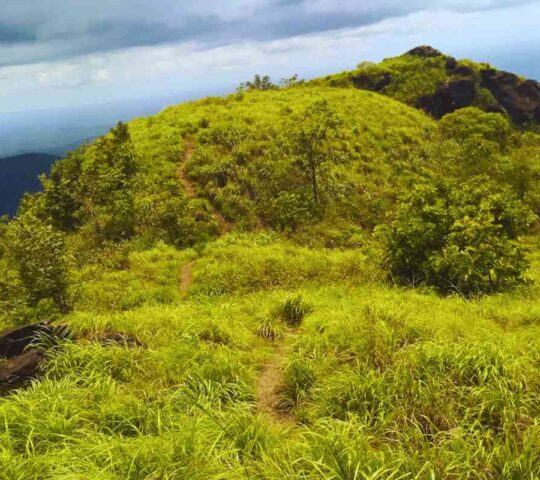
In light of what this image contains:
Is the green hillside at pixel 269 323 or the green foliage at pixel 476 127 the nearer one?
the green hillside at pixel 269 323

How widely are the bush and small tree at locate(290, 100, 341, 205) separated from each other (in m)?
14.3

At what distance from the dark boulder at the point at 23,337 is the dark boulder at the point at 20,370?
0.98ft

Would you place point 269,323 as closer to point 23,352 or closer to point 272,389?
point 272,389

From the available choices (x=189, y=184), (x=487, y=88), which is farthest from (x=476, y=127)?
(x=189, y=184)

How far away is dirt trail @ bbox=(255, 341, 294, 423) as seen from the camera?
721 centimetres

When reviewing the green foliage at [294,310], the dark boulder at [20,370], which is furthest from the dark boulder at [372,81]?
the dark boulder at [20,370]

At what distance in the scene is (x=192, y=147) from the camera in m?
35.4

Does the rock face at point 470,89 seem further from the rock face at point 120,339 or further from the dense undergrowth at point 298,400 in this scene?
the rock face at point 120,339

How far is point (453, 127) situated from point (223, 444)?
151 feet

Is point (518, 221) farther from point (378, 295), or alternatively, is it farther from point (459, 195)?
point (378, 295)

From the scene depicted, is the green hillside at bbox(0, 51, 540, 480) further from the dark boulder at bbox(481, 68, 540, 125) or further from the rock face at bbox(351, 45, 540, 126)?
the dark boulder at bbox(481, 68, 540, 125)

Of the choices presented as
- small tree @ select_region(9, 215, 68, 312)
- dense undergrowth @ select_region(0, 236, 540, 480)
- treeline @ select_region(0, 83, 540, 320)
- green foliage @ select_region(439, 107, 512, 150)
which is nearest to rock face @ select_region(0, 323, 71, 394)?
dense undergrowth @ select_region(0, 236, 540, 480)

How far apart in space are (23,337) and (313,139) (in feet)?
85.8

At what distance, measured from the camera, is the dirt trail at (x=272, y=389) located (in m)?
7.21
